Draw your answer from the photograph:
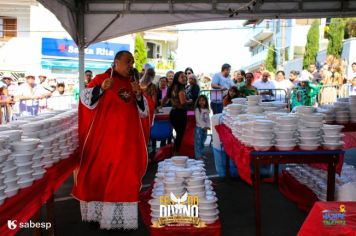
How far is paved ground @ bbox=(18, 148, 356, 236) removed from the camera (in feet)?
14.3

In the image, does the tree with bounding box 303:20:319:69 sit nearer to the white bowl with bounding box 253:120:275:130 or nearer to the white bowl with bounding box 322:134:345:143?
the white bowl with bounding box 322:134:345:143

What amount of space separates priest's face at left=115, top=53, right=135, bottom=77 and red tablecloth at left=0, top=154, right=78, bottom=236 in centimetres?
100

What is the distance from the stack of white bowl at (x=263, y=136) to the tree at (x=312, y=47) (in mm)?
22788

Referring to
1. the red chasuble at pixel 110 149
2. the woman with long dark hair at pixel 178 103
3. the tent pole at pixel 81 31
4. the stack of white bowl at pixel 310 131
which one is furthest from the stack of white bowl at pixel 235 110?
the tent pole at pixel 81 31

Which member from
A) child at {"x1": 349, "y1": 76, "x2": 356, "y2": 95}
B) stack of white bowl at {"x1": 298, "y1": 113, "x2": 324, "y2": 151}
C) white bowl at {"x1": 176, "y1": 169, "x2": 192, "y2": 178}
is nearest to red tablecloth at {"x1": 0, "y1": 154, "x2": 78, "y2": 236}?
white bowl at {"x1": 176, "y1": 169, "x2": 192, "y2": 178}

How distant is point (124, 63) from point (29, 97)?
24.8ft

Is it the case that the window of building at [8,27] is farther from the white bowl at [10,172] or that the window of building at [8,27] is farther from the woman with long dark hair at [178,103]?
the white bowl at [10,172]

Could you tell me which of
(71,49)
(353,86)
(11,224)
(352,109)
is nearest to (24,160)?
(11,224)

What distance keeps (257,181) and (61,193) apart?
3274mm

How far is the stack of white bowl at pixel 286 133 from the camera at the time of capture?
383 centimetres

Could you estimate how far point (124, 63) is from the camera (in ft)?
13.6

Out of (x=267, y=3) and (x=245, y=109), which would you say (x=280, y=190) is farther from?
(x=267, y=3)

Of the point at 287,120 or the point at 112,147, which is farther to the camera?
the point at 112,147

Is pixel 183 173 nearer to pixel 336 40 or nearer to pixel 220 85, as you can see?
pixel 220 85
